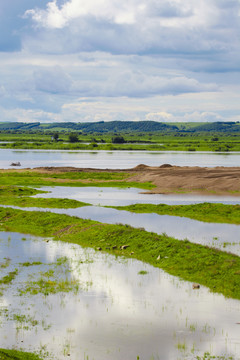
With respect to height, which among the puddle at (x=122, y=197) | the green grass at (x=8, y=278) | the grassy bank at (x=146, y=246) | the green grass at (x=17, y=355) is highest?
the puddle at (x=122, y=197)

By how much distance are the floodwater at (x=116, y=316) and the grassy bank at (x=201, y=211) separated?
1798cm

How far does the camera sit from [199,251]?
90.8 ft

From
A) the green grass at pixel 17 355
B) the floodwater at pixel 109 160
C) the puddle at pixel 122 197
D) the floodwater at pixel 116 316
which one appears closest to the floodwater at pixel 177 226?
the puddle at pixel 122 197

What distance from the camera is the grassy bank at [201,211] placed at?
43.8m

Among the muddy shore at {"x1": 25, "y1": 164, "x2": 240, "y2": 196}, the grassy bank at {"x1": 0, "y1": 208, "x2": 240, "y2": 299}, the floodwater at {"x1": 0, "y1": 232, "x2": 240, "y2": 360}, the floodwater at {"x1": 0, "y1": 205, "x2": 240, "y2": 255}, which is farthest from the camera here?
the muddy shore at {"x1": 25, "y1": 164, "x2": 240, "y2": 196}

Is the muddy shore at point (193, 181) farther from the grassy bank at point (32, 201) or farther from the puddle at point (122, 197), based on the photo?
the grassy bank at point (32, 201)

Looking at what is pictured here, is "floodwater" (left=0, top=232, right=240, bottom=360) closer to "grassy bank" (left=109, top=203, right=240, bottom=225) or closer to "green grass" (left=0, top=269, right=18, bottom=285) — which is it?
"green grass" (left=0, top=269, right=18, bottom=285)

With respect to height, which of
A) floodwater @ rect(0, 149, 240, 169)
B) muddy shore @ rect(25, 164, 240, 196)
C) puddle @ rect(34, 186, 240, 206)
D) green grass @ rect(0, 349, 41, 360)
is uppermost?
floodwater @ rect(0, 149, 240, 169)

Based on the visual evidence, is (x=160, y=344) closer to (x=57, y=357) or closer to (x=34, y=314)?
(x=57, y=357)

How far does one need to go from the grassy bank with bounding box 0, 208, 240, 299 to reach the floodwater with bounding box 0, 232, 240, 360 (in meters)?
1.13

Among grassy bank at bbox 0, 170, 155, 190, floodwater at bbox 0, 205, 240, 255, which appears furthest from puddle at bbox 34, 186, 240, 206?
floodwater at bbox 0, 205, 240, 255

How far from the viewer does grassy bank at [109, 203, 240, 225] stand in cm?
4378

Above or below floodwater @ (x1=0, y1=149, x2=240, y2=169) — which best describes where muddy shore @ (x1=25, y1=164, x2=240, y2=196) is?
below

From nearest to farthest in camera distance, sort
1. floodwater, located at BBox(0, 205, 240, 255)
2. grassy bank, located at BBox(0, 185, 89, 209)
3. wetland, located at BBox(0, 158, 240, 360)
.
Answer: wetland, located at BBox(0, 158, 240, 360)
floodwater, located at BBox(0, 205, 240, 255)
grassy bank, located at BBox(0, 185, 89, 209)
